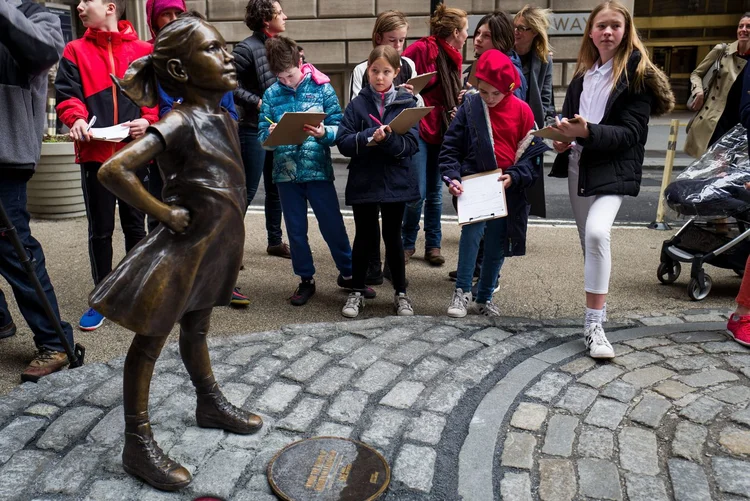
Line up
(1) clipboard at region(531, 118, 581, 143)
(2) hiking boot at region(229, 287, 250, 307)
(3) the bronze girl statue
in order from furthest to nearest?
(2) hiking boot at region(229, 287, 250, 307), (1) clipboard at region(531, 118, 581, 143), (3) the bronze girl statue

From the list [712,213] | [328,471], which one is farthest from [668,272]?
[328,471]

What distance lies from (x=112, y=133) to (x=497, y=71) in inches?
94.8

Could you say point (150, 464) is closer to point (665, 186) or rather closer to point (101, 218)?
point (101, 218)

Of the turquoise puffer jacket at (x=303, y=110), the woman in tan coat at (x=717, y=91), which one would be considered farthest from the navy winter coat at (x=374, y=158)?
the woman in tan coat at (x=717, y=91)

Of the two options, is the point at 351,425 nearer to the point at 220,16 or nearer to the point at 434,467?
the point at 434,467

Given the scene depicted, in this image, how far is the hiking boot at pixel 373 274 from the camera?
5.65 m

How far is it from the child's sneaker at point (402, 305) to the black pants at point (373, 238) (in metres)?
0.05

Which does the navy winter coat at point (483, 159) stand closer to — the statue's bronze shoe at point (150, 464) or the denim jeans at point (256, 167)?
the denim jeans at point (256, 167)

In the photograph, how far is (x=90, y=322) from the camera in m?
4.62

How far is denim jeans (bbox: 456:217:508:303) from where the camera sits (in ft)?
15.8

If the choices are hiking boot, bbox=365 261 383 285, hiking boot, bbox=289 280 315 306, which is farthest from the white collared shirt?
hiking boot, bbox=289 280 315 306

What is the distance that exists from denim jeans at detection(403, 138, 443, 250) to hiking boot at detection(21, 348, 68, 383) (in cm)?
302

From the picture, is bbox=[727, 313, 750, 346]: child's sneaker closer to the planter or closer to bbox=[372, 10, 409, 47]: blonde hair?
bbox=[372, 10, 409, 47]: blonde hair

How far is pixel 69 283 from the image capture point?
5621 millimetres
